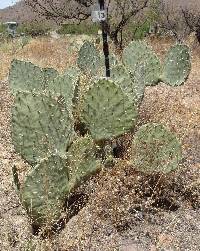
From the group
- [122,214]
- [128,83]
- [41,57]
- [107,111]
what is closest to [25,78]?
[128,83]

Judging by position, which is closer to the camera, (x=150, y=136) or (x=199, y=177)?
(x=150, y=136)

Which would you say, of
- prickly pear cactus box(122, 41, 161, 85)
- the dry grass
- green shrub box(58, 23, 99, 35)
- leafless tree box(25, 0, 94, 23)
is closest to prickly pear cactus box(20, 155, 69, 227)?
prickly pear cactus box(122, 41, 161, 85)

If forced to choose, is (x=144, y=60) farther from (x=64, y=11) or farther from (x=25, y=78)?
(x=64, y=11)

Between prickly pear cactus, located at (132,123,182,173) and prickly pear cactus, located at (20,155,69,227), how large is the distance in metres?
0.65

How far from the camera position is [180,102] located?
5949 millimetres

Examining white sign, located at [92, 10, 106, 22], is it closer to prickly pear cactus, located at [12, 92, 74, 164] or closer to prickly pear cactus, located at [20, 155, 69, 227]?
prickly pear cactus, located at [12, 92, 74, 164]

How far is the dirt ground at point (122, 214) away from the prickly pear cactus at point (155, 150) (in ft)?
0.37

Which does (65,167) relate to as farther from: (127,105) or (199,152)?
(199,152)

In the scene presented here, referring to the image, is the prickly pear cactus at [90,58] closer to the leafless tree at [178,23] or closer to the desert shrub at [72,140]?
the desert shrub at [72,140]

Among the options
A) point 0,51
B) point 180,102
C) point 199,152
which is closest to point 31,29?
point 0,51

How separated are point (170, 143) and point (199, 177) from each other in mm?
442

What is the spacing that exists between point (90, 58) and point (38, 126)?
2.73 metres

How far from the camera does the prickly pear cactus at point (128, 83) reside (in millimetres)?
4034

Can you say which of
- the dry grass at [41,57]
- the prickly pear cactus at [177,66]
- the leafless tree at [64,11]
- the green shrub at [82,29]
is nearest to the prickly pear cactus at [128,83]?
the prickly pear cactus at [177,66]
